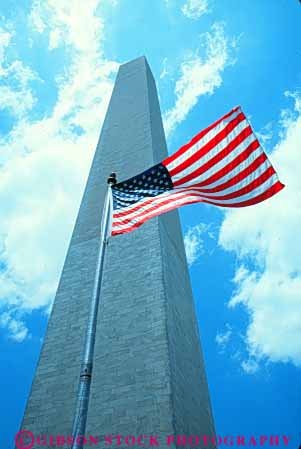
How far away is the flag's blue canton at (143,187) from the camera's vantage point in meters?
6.52

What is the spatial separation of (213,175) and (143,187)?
4.02 ft

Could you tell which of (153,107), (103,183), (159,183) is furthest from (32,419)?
(153,107)

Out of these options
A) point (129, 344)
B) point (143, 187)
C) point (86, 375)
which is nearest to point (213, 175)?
point (143, 187)

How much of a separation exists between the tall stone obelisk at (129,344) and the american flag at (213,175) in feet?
11.3

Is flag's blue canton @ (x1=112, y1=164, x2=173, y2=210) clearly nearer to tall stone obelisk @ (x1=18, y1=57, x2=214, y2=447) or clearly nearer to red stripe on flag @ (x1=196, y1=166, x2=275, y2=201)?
red stripe on flag @ (x1=196, y1=166, x2=275, y2=201)

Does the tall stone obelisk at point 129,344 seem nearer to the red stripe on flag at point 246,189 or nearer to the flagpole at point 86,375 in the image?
the flagpole at point 86,375

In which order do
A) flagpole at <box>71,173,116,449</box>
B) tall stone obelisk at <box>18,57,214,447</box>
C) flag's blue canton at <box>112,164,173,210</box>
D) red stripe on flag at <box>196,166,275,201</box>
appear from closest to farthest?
flagpole at <box>71,173,116,449</box> < flag's blue canton at <box>112,164,173,210</box> < red stripe on flag at <box>196,166,275,201</box> < tall stone obelisk at <box>18,57,214,447</box>

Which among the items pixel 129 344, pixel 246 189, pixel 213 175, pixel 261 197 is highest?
pixel 213 175

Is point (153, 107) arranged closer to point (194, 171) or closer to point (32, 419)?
point (194, 171)

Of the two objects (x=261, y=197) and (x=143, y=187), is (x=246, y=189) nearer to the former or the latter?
(x=261, y=197)

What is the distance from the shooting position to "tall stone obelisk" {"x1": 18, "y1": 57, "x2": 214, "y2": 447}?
7.52 metres

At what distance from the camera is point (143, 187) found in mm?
6664

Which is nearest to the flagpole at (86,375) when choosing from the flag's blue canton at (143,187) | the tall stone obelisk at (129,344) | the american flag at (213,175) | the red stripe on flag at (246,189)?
the flag's blue canton at (143,187)

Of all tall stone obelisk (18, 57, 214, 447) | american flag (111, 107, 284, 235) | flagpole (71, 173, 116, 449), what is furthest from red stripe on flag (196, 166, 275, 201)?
tall stone obelisk (18, 57, 214, 447)
